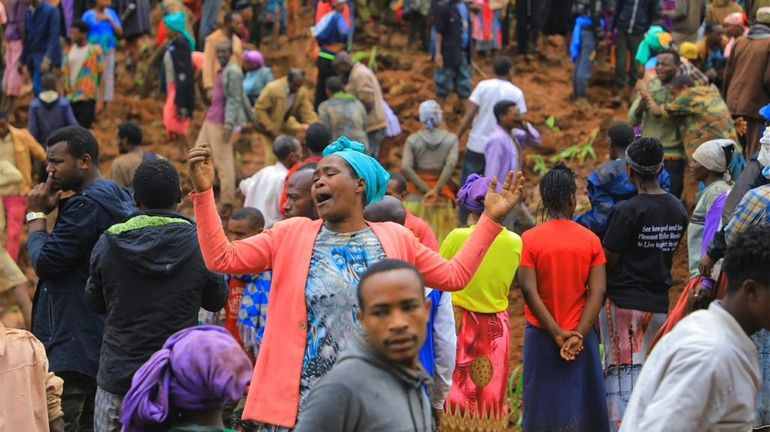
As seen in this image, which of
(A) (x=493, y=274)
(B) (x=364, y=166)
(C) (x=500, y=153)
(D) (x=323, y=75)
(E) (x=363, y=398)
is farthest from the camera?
(D) (x=323, y=75)

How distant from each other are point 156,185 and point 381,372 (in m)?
2.48

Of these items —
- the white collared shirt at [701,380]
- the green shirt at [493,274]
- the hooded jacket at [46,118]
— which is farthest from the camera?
the hooded jacket at [46,118]

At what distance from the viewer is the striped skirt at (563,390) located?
23.1 feet

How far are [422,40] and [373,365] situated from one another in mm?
15495

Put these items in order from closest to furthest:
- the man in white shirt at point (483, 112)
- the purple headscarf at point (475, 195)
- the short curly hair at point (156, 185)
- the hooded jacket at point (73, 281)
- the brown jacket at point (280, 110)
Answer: the short curly hair at point (156, 185)
the hooded jacket at point (73, 281)
the purple headscarf at point (475, 195)
the man in white shirt at point (483, 112)
the brown jacket at point (280, 110)

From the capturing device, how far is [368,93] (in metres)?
14.0

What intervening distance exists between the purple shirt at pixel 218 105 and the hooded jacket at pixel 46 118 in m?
1.54

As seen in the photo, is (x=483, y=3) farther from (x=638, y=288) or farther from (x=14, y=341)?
(x=14, y=341)

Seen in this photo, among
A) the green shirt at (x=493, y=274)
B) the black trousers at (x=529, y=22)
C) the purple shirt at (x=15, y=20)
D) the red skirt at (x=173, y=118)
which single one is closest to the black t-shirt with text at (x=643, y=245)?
the green shirt at (x=493, y=274)

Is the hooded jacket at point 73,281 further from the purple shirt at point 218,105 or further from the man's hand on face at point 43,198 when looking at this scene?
the purple shirt at point 218,105

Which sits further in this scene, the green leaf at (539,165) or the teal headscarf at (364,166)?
the green leaf at (539,165)

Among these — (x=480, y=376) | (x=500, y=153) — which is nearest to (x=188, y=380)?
(x=480, y=376)

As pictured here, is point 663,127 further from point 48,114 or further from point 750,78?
point 48,114

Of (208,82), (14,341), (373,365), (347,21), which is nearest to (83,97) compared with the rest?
(208,82)
